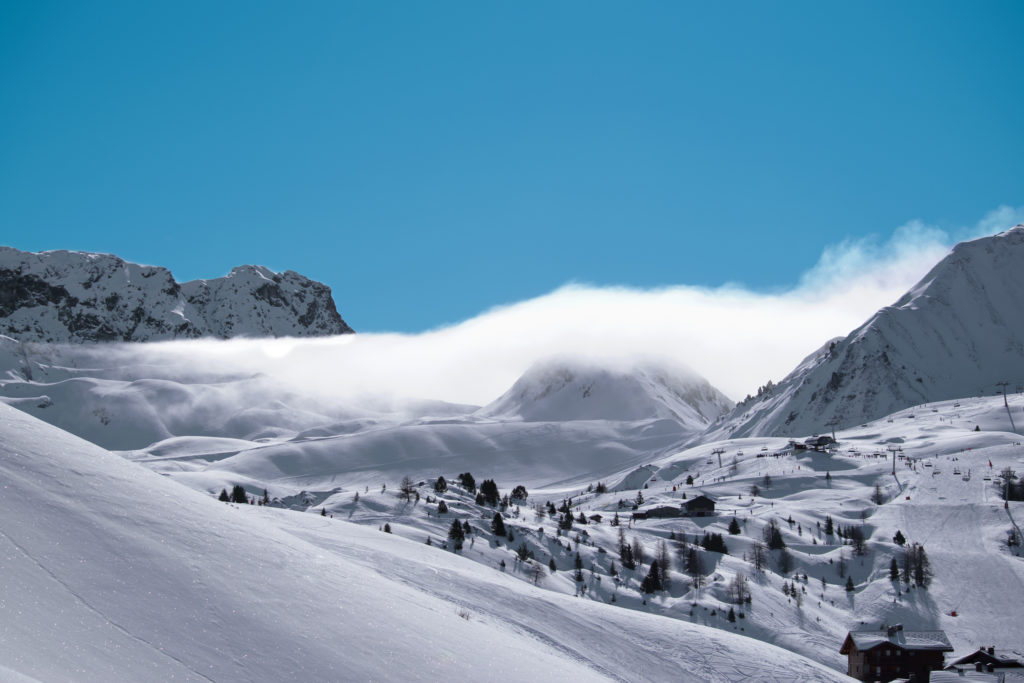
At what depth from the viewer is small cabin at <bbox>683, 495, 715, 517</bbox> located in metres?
124

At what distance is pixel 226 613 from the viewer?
11773 millimetres

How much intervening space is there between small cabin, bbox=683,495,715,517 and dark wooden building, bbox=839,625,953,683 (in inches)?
2239

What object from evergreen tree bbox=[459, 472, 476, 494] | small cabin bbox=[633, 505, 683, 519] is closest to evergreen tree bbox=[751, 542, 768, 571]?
small cabin bbox=[633, 505, 683, 519]

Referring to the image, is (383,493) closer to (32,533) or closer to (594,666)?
(594,666)

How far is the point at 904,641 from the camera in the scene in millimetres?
65375

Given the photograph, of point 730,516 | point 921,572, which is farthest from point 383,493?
point 921,572

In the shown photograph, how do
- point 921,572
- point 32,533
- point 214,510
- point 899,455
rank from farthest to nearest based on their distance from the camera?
point 899,455 < point 921,572 < point 214,510 < point 32,533

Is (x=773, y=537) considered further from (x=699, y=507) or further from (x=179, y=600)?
(x=179, y=600)

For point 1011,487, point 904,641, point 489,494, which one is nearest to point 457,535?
point 489,494

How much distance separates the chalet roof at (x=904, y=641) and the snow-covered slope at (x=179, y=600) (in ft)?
181

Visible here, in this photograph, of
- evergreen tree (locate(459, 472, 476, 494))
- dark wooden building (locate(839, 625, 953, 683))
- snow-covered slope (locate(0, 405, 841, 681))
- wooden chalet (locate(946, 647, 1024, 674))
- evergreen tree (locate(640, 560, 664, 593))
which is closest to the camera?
snow-covered slope (locate(0, 405, 841, 681))

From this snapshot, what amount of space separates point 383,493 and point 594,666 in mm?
91191

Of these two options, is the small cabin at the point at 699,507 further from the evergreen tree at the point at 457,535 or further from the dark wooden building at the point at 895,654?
the dark wooden building at the point at 895,654

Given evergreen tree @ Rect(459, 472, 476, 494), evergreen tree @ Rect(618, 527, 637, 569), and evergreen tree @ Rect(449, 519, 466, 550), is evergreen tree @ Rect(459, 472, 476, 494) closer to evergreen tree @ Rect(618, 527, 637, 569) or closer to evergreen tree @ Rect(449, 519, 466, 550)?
evergreen tree @ Rect(618, 527, 637, 569)
